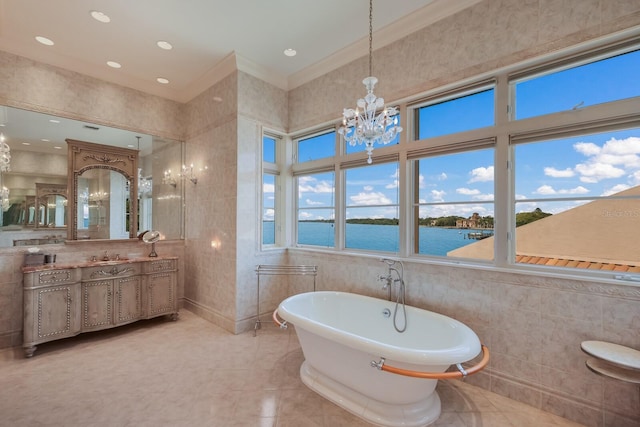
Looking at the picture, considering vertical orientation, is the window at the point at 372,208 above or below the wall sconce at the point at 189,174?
below

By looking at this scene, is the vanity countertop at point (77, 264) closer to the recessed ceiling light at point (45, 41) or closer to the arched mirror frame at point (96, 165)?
the arched mirror frame at point (96, 165)

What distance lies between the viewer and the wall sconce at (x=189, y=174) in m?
4.23

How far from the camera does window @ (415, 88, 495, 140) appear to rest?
2559 mm

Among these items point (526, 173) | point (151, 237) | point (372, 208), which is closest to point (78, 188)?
point (151, 237)

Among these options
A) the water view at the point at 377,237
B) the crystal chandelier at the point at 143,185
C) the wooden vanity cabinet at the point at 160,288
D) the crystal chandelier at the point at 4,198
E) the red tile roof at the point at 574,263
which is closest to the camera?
the red tile roof at the point at 574,263

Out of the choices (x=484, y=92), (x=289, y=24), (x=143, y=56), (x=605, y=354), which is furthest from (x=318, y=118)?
(x=605, y=354)

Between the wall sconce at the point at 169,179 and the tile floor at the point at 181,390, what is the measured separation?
7.44ft

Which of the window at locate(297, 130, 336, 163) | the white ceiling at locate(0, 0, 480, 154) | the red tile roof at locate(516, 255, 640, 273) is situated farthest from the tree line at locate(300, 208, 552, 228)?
the white ceiling at locate(0, 0, 480, 154)

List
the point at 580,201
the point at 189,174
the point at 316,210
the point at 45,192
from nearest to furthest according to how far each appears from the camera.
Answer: the point at 580,201 < the point at 45,192 < the point at 316,210 < the point at 189,174

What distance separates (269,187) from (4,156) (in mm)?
2950

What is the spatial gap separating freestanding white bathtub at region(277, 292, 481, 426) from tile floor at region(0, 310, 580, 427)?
120 mm

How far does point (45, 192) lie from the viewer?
3316 millimetres

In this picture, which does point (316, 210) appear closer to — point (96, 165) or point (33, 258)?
point (96, 165)

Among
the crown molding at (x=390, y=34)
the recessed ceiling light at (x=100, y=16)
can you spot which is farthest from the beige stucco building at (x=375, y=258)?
the recessed ceiling light at (x=100, y=16)
